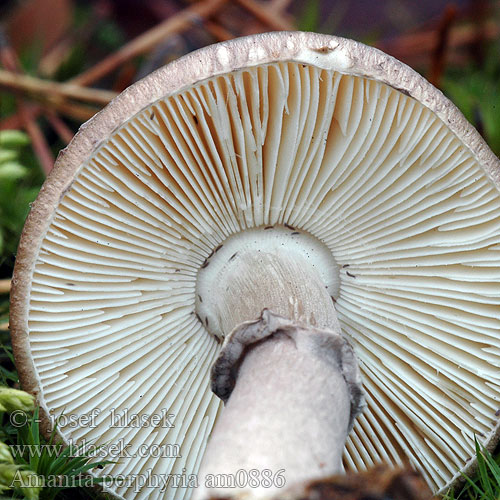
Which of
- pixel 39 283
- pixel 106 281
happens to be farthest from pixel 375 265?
pixel 39 283

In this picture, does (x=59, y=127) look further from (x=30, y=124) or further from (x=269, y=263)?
(x=269, y=263)

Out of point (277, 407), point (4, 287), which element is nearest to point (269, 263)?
point (277, 407)

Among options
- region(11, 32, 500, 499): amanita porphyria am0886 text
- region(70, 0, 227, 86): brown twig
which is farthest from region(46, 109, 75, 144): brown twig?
region(11, 32, 500, 499): amanita porphyria am0886 text

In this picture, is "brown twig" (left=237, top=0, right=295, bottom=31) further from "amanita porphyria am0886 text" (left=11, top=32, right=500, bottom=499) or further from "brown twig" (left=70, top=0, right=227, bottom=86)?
"amanita porphyria am0886 text" (left=11, top=32, right=500, bottom=499)

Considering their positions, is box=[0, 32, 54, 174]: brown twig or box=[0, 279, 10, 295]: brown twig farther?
box=[0, 32, 54, 174]: brown twig

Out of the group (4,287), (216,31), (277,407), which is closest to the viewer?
(277,407)

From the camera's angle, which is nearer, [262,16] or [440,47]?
[440,47]

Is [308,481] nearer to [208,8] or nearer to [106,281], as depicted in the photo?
[106,281]

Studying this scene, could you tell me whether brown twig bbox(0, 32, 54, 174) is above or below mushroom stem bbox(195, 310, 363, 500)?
above
